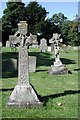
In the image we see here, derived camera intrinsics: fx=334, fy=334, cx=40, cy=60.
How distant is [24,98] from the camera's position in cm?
928

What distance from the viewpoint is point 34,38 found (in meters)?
9.80

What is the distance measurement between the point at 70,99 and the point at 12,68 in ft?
24.6

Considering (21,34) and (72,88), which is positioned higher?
(21,34)

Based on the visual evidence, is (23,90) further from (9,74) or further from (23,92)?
(9,74)

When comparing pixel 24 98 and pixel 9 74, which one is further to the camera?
pixel 9 74

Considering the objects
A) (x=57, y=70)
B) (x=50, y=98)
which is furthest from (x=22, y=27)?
(x=57, y=70)

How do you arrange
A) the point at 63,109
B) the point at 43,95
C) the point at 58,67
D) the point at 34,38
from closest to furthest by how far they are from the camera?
the point at 63,109
the point at 34,38
the point at 43,95
the point at 58,67

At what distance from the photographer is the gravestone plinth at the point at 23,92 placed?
9203 mm

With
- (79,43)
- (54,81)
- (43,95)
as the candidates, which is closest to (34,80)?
(54,81)

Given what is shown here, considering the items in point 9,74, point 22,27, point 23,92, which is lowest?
point 9,74

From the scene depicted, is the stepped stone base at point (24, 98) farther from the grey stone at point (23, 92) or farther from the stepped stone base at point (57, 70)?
the stepped stone base at point (57, 70)

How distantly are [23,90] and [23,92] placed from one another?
0.06m

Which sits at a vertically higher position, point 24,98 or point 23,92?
point 23,92

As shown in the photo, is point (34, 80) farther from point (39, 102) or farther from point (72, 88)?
A: point (39, 102)
